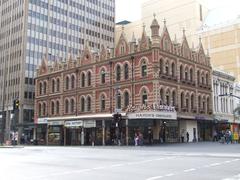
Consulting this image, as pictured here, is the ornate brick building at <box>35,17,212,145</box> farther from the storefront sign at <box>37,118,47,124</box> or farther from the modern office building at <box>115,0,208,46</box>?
the modern office building at <box>115,0,208,46</box>

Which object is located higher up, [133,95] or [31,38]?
[31,38]

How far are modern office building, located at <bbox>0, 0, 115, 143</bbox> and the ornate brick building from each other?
14.5m

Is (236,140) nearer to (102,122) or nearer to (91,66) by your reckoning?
(102,122)

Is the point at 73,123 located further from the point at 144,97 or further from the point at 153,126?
the point at 153,126

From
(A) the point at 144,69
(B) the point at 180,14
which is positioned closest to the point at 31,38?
(B) the point at 180,14

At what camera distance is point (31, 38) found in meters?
83.4

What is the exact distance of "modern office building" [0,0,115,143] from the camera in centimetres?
7956

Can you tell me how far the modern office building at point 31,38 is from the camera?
79562 millimetres

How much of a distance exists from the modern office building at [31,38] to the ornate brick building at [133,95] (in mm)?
14457

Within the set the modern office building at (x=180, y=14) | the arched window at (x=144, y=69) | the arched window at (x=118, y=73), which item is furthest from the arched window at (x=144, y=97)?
the modern office building at (x=180, y=14)

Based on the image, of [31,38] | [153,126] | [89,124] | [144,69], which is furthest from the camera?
[31,38]

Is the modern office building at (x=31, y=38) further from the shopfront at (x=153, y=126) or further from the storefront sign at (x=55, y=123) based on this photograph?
the shopfront at (x=153, y=126)

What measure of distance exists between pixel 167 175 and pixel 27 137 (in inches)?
2281

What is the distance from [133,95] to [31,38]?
43050 millimetres
